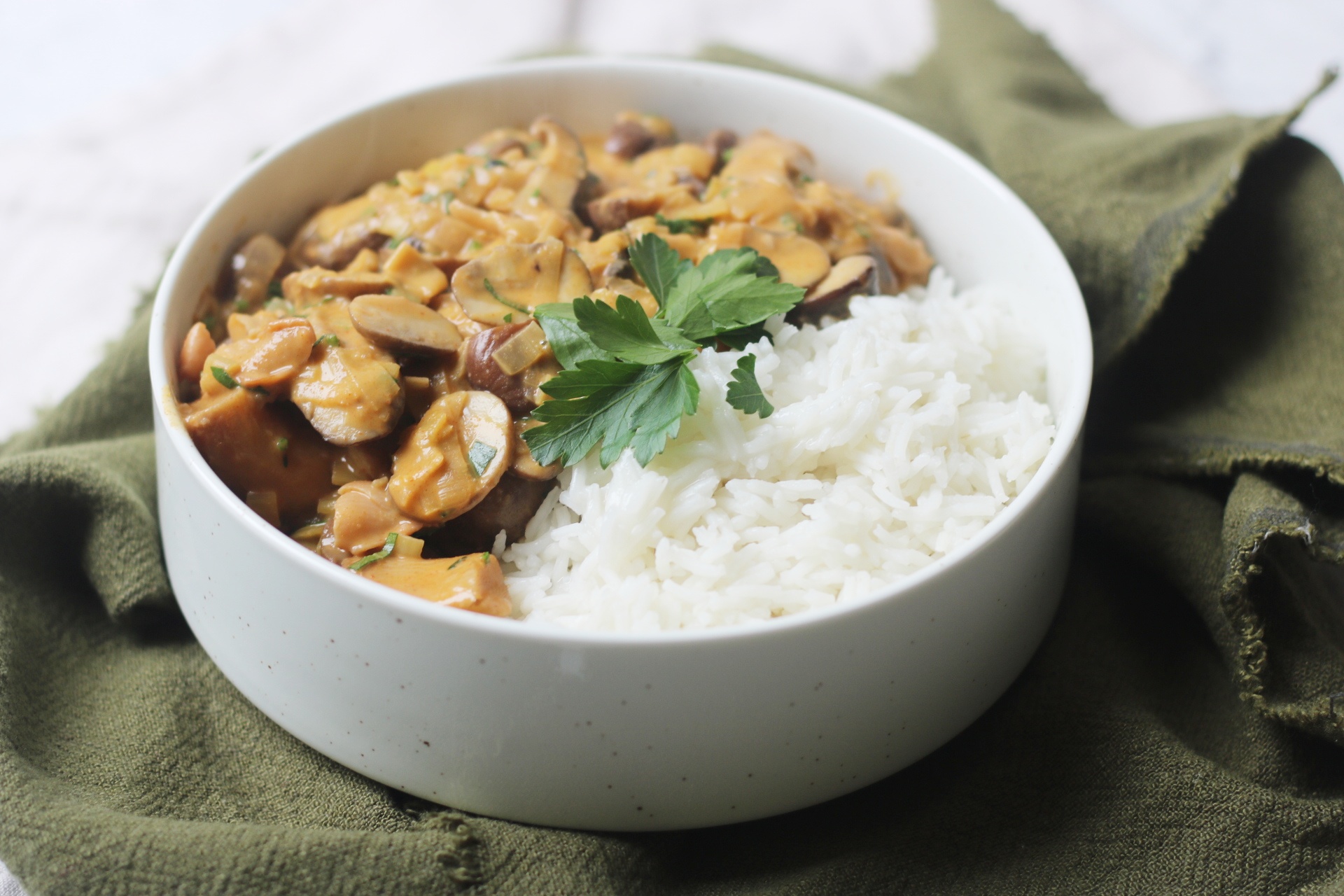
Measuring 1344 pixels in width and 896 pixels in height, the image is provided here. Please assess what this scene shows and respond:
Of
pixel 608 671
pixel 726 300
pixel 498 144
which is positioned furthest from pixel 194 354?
pixel 608 671

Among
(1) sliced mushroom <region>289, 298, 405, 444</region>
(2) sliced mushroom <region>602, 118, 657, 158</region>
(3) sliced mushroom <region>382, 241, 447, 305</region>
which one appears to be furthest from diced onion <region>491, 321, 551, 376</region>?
(2) sliced mushroom <region>602, 118, 657, 158</region>

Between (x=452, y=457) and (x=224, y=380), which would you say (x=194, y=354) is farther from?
(x=452, y=457)

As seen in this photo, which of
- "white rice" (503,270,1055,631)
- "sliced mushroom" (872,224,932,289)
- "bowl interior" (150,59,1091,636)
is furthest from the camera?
"sliced mushroom" (872,224,932,289)

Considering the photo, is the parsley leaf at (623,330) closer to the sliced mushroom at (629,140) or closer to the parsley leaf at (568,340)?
the parsley leaf at (568,340)

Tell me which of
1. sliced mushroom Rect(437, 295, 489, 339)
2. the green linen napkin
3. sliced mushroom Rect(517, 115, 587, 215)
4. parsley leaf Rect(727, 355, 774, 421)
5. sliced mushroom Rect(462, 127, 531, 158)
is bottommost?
the green linen napkin

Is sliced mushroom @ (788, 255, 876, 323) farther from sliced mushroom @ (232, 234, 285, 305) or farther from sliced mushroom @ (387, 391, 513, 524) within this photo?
sliced mushroom @ (232, 234, 285, 305)
